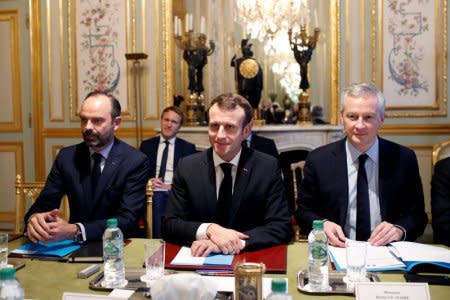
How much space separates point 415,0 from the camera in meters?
4.84

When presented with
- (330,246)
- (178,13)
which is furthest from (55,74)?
(330,246)

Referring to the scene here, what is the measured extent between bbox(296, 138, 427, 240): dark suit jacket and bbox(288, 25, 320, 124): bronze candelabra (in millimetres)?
2705

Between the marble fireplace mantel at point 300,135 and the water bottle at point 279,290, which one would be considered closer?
the water bottle at point 279,290

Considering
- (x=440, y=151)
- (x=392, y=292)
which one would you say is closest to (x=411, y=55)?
(x=440, y=151)

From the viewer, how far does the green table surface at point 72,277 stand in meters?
1.48

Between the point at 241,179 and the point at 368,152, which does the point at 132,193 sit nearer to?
the point at 241,179

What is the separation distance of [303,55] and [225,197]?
3.13m

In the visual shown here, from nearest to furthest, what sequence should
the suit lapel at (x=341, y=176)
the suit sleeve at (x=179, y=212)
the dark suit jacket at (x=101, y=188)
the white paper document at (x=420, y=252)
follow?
the white paper document at (x=420, y=252) → the suit sleeve at (x=179, y=212) → the suit lapel at (x=341, y=176) → the dark suit jacket at (x=101, y=188)

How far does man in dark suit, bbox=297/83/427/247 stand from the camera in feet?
7.30

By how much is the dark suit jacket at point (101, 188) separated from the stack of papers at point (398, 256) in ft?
3.06

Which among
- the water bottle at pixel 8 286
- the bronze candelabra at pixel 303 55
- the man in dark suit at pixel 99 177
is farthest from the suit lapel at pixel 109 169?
the bronze candelabra at pixel 303 55

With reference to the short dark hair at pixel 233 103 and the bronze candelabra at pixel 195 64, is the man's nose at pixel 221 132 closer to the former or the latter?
the short dark hair at pixel 233 103

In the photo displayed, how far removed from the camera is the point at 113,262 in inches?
63.6

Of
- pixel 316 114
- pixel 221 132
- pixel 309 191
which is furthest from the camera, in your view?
pixel 316 114
